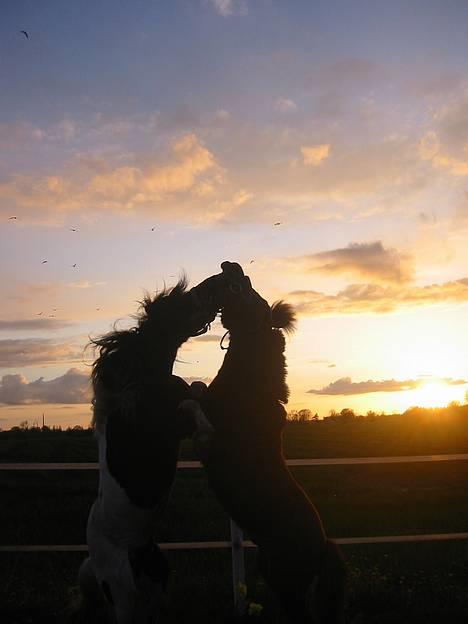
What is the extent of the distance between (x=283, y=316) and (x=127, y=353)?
0.81 meters

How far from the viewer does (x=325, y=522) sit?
447 inches

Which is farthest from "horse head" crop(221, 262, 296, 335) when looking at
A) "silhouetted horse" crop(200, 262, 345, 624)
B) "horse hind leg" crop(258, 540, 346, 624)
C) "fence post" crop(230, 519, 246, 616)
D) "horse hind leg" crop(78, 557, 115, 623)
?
"fence post" crop(230, 519, 246, 616)

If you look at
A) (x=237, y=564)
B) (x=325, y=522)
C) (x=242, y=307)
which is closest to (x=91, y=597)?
(x=242, y=307)

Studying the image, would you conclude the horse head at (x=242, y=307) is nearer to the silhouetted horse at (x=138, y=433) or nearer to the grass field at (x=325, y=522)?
the silhouetted horse at (x=138, y=433)

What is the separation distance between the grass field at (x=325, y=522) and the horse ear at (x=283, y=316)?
1.54 m

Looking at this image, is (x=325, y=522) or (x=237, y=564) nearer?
(x=237, y=564)

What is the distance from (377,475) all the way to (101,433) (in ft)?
47.4

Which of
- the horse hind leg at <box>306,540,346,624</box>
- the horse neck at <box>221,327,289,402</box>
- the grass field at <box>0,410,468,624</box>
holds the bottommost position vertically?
the grass field at <box>0,410,468,624</box>

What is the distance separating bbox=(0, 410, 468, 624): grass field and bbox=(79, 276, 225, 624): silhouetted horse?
2.11ft

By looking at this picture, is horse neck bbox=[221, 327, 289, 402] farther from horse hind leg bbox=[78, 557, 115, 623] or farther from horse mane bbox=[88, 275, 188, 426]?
horse hind leg bbox=[78, 557, 115, 623]

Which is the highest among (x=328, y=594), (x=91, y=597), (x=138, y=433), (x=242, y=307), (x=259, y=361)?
(x=242, y=307)

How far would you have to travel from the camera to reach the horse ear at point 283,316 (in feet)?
10.5

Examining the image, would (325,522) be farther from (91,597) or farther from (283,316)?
(283,316)

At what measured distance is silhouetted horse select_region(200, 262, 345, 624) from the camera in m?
2.80
